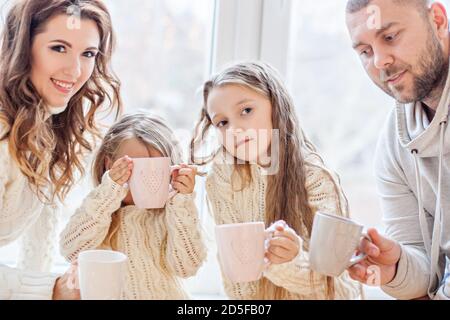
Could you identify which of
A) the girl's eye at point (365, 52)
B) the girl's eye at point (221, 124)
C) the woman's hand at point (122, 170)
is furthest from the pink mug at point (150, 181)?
the girl's eye at point (365, 52)

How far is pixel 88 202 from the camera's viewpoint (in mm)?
962

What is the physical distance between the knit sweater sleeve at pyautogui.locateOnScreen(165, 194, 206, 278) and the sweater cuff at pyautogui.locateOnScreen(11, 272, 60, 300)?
0.19m

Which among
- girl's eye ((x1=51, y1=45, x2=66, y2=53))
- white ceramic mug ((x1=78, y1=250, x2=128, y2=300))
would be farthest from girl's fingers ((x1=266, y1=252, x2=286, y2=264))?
girl's eye ((x1=51, y1=45, x2=66, y2=53))

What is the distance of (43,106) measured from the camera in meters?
0.97

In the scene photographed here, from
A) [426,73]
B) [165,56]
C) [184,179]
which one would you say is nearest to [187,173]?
[184,179]

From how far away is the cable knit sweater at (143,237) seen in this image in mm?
954

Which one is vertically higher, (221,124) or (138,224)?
(221,124)

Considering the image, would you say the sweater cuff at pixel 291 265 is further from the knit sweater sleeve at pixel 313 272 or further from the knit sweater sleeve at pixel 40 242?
the knit sweater sleeve at pixel 40 242

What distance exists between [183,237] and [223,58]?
33cm

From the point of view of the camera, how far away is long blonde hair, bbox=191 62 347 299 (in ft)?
3.22

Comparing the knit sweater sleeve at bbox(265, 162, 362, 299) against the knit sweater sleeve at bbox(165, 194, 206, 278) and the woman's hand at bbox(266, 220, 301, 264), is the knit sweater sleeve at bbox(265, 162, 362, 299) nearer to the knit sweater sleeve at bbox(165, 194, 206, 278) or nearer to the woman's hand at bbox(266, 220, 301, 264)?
the woman's hand at bbox(266, 220, 301, 264)

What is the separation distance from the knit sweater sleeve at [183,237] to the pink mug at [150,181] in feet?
0.12

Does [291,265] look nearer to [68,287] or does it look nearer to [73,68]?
[68,287]

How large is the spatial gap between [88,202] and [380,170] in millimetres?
556
